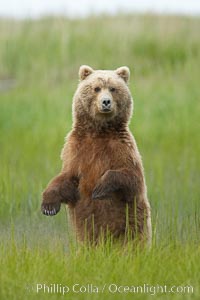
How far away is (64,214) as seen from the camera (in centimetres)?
599

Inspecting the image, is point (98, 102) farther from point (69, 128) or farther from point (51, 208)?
point (69, 128)

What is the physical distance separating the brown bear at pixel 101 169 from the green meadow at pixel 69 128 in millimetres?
131

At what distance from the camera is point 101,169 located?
4.92 m

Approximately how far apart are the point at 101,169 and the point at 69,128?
17.6 feet

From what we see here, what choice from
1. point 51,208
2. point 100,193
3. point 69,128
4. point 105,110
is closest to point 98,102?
point 105,110

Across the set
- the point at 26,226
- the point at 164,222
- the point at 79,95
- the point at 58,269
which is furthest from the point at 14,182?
the point at 58,269

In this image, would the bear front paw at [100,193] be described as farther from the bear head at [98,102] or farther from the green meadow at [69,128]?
the bear head at [98,102]

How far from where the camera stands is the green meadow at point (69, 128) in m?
4.38

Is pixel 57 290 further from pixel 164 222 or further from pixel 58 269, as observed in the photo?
pixel 164 222

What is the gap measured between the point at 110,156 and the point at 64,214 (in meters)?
1.17

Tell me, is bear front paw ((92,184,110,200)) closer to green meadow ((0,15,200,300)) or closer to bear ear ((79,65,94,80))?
green meadow ((0,15,200,300))

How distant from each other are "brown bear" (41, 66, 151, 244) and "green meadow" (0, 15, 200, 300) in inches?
5.1

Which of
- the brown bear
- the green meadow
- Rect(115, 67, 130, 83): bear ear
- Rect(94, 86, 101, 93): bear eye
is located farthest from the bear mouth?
the green meadow

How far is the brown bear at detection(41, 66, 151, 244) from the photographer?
15.9 feet
